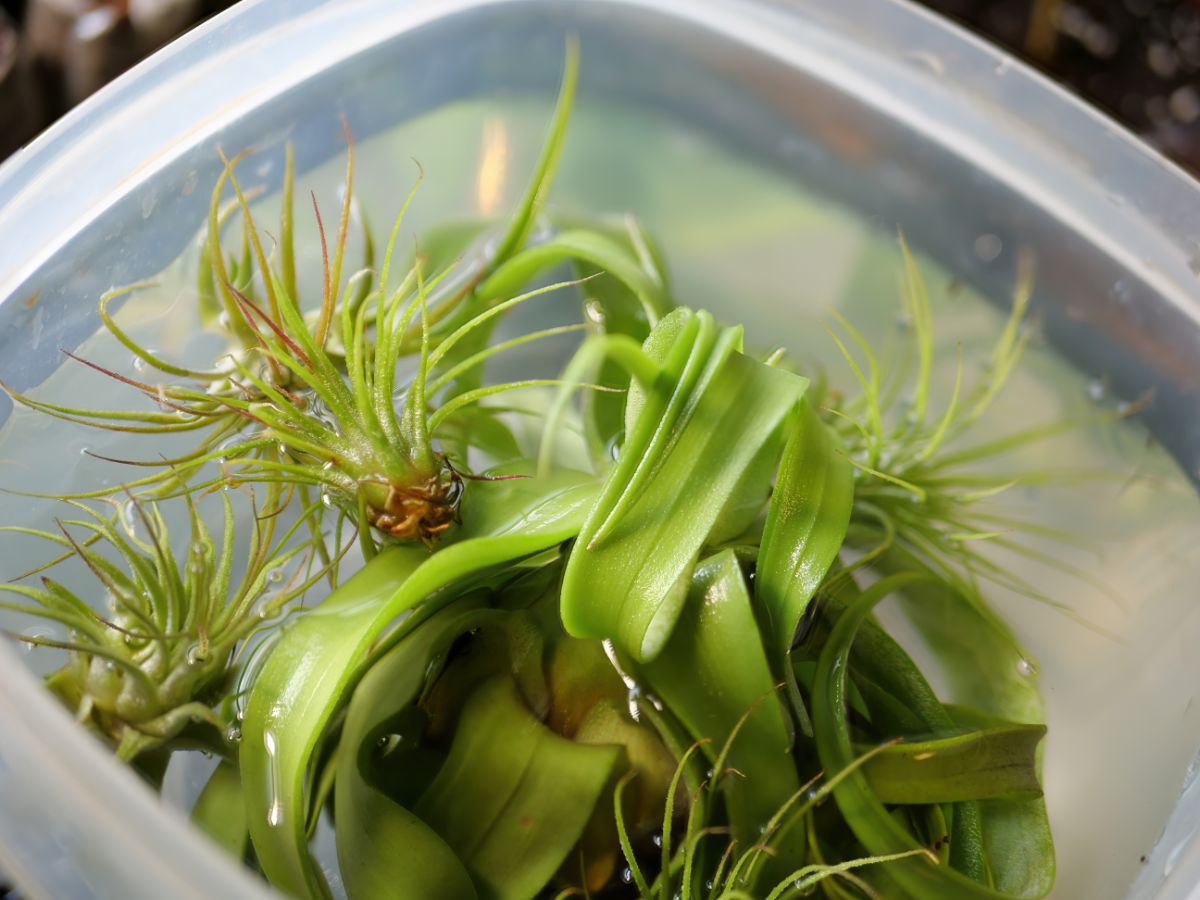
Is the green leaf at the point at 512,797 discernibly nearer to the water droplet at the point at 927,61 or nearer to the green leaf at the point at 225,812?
the green leaf at the point at 225,812

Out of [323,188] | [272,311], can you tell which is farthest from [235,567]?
[323,188]

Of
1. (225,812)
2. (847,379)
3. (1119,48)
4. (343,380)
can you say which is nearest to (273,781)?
(225,812)

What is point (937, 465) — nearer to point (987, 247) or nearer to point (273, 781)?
point (987, 247)

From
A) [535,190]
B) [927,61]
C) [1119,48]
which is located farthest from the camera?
[1119,48]

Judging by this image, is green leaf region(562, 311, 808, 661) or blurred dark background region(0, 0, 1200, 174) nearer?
green leaf region(562, 311, 808, 661)

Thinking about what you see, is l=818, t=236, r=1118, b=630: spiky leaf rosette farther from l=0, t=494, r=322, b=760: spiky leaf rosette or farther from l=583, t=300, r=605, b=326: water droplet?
l=0, t=494, r=322, b=760: spiky leaf rosette

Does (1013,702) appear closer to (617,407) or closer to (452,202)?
(617,407)

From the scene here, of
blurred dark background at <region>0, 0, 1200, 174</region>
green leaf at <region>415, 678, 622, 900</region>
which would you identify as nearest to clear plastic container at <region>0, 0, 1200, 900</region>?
green leaf at <region>415, 678, 622, 900</region>
